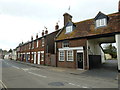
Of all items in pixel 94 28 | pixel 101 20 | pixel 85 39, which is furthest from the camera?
pixel 94 28

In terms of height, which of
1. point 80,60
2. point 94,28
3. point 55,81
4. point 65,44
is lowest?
point 55,81

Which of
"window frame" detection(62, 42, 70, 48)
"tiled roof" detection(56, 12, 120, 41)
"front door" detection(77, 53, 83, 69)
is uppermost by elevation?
"tiled roof" detection(56, 12, 120, 41)

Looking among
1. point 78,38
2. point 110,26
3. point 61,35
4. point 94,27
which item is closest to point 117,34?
point 110,26

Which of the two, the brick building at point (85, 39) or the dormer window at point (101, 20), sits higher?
the dormer window at point (101, 20)

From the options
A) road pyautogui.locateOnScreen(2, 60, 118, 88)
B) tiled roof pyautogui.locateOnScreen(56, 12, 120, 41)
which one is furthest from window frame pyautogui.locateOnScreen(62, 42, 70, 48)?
road pyautogui.locateOnScreen(2, 60, 118, 88)

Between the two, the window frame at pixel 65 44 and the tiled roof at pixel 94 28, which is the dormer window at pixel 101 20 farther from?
the window frame at pixel 65 44

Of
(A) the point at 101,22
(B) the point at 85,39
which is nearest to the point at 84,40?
(B) the point at 85,39

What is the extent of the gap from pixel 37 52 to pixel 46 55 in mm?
5366

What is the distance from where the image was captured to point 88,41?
17.9 meters

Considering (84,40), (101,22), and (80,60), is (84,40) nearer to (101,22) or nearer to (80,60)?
(80,60)

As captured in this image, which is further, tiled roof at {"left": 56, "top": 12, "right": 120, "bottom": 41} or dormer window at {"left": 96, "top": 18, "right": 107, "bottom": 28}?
dormer window at {"left": 96, "top": 18, "right": 107, "bottom": 28}

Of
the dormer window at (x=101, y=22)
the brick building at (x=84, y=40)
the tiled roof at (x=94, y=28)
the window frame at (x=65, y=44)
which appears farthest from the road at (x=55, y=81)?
the window frame at (x=65, y=44)

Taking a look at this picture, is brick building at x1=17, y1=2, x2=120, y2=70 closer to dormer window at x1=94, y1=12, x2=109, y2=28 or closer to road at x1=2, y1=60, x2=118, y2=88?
dormer window at x1=94, y1=12, x2=109, y2=28

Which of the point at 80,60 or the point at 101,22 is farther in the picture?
the point at 80,60
